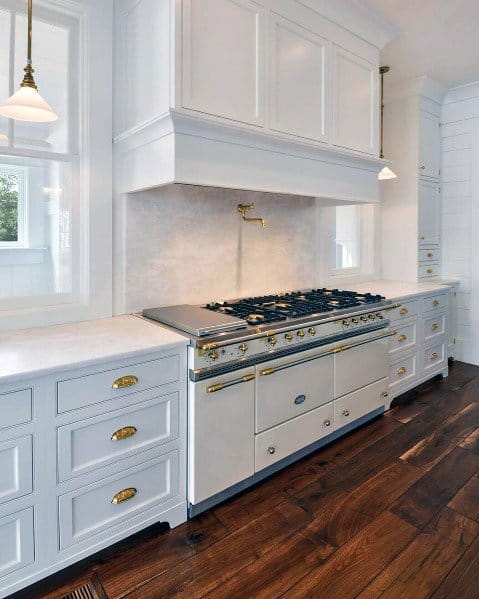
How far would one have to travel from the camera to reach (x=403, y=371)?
11.0 feet

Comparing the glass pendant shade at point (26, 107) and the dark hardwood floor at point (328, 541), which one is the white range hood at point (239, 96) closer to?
the glass pendant shade at point (26, 107)

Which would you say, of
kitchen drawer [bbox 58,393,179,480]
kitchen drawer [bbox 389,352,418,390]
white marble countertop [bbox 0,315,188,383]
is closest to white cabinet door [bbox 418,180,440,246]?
kitchen drawer [bbox 389,352,418,390]

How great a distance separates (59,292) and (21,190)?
523 millimetres

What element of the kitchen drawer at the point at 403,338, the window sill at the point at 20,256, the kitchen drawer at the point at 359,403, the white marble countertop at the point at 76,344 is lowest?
the kitchen drawer at the point at 359,403

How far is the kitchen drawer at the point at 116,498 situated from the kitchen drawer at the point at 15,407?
356 millimetres

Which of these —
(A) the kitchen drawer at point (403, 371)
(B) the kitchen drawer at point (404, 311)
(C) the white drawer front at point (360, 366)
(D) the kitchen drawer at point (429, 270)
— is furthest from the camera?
(D) the kitchen drawer at point (429, 270)

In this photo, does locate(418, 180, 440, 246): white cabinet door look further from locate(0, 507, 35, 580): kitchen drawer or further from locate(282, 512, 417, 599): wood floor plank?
locate(0, 507, 35, 580): kitchen drawer

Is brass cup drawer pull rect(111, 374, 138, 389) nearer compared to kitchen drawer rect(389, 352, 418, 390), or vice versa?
Result: brass cup drawer pull rect(111, 374, 138, 389)

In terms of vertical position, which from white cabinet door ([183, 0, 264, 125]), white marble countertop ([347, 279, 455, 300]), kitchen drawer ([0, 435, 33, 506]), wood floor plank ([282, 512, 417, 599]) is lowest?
wood floor plank ([282, 512, 417, 599])

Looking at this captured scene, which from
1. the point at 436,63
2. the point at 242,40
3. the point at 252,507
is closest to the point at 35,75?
the point at 242,40

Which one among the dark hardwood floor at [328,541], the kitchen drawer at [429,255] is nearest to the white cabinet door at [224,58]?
the dark hardwood floor at [328,541]

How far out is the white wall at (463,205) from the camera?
13.4 ft

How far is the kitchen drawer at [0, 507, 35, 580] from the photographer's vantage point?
4.70ft

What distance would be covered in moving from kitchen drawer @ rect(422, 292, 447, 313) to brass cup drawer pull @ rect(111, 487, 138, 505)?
278 cm
